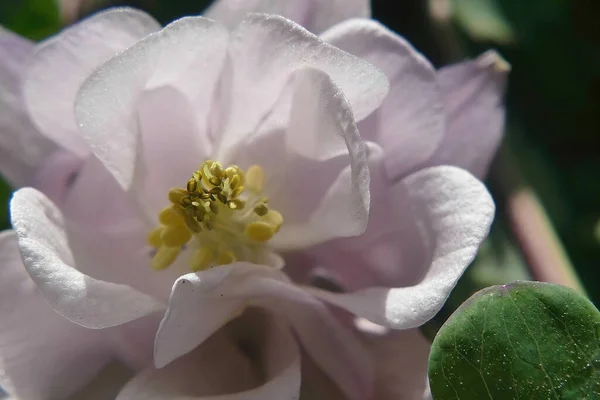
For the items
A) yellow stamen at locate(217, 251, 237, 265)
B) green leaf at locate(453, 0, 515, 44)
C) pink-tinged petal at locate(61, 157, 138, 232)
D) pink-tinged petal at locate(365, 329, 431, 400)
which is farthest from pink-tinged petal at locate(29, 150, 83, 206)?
green leaf at locate(453, 0, 515, 44)

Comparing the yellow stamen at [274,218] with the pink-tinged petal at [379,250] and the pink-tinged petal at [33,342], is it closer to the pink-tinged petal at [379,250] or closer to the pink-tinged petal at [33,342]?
the pink-tinged petal at [379,250]

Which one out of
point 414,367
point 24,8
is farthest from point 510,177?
point 24,8

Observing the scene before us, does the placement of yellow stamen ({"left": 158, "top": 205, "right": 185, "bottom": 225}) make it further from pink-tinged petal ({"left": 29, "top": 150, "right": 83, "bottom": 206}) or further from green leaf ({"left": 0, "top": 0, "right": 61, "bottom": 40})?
green leaf ({"left": 0, "top": 0, "right": 61, "bottom": 40})

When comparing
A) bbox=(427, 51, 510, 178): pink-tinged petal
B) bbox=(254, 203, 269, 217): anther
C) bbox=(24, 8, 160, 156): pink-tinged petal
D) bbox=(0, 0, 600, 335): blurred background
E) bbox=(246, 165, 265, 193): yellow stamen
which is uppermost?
bbox=(24, 8, 160, 156): pink-tinged petal

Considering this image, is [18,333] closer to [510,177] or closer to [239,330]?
[239,330]

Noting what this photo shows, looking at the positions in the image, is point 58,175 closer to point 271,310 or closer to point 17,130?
point 17,130

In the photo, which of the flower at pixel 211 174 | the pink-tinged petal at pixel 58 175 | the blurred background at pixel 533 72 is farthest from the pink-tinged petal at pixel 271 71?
the blurred background at pixel 533 72

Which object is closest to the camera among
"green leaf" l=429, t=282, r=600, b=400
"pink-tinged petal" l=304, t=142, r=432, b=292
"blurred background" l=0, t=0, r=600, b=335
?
"green leaf" l=429, t=282, r=600, b=400
